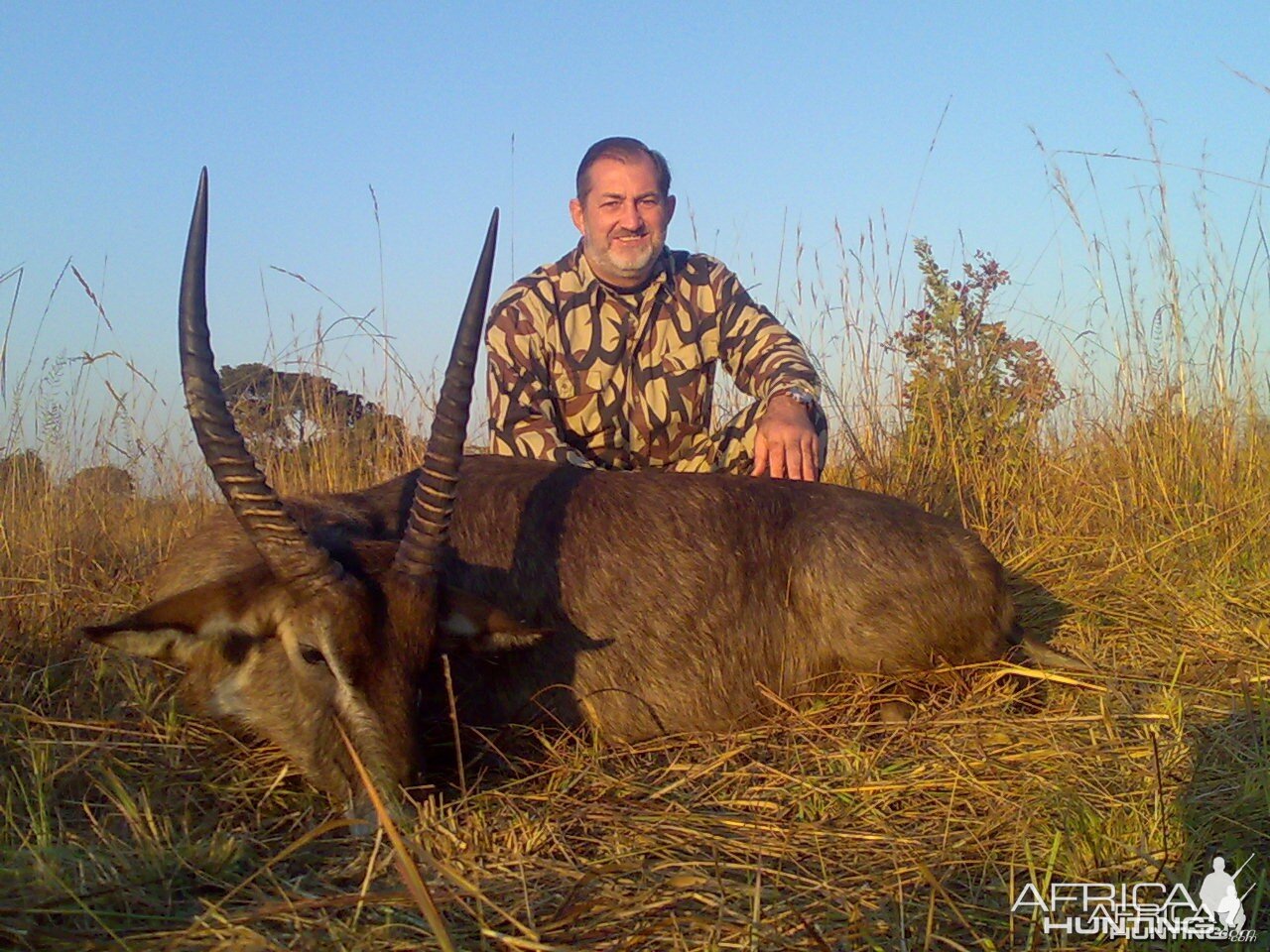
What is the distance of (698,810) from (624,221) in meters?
3.65

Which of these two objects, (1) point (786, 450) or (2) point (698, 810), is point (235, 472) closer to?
(2) point (698, 810)

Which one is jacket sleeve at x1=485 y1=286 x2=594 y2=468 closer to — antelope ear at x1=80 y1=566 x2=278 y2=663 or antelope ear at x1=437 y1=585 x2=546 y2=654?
antelope ear at x1=437 y1=585 x2=546 y2=654

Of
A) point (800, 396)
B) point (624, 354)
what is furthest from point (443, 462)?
point (624, 354)

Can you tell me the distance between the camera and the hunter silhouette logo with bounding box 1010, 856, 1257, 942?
1.80 metres

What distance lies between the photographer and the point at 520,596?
346 centimetres

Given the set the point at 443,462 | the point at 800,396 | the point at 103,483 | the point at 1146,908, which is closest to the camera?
the point at 1146,908

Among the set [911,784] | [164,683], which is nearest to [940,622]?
[911,784]

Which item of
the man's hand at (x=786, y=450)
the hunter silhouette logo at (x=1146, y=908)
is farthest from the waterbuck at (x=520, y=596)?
the hunter silhouette logo at (x=1146, y=908)

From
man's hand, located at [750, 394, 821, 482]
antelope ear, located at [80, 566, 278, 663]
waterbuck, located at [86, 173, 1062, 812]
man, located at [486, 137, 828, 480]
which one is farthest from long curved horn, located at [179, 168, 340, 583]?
man, located at [486, 137, 828, 480]

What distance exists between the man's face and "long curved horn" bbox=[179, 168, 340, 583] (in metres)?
3.10

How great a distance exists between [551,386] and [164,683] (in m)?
2.67

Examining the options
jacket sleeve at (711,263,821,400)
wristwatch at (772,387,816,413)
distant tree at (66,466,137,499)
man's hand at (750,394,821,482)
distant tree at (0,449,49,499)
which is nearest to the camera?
man's hand at (750,394,821,482)

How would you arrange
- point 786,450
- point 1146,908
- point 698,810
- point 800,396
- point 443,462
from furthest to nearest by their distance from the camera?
point 800,396 < point 786,450 < point 443,462 < point 698,810 < point 1146,908

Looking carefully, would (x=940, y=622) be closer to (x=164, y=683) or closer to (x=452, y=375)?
(x=452, y=375)
